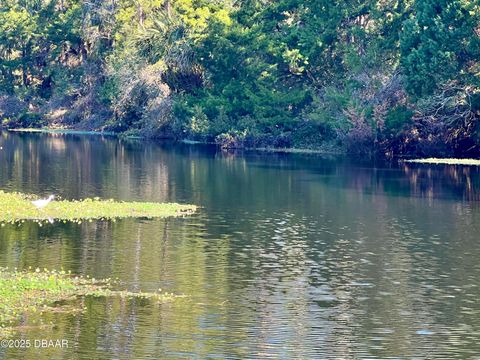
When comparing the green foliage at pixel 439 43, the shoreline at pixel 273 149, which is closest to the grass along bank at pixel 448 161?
the shoreline at pixel 273 149

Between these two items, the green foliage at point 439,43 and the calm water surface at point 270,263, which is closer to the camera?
the calm water surface at point 270,263

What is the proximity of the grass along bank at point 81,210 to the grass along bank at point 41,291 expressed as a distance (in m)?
11.9

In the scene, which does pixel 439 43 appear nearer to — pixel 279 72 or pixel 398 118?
pixel 398 118

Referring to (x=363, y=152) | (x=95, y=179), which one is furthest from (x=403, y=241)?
(x=363, y=152)

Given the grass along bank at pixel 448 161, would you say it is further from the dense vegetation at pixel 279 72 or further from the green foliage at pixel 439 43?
Result: the green foliage at pixel 439 43

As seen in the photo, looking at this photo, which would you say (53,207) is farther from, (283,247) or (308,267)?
(308,267)

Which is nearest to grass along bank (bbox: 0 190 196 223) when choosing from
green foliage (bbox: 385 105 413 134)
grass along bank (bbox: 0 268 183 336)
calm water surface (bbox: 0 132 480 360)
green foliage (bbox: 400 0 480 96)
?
calm water surface (bbox: 0 132 480 360)

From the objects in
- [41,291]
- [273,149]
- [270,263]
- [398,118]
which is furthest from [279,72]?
[41,291]

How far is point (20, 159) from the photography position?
79.7m

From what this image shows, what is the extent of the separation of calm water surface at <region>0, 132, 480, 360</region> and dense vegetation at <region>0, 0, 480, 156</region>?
534 inches

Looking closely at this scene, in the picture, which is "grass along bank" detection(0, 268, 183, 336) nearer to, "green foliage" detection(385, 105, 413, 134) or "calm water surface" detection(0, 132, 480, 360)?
"calm water surface" detection(0, 132, 480, 360)

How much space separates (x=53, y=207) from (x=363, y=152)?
147ft

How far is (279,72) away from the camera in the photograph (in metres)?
102

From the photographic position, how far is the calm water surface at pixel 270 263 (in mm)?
28000
